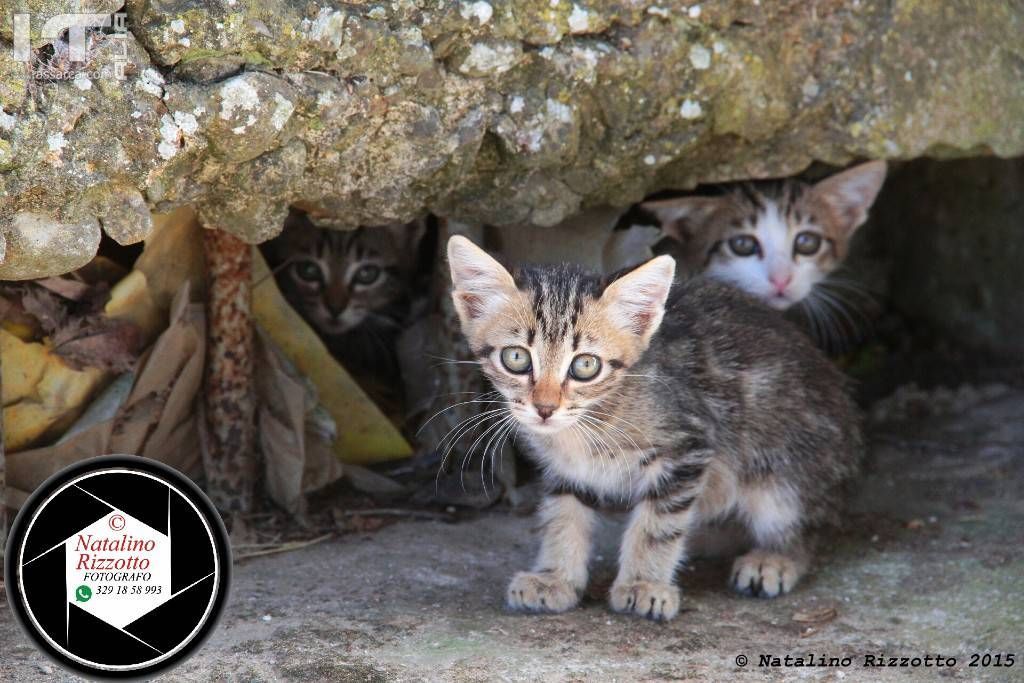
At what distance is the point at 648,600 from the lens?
10.7 feet

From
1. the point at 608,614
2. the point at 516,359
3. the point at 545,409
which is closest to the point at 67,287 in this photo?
the point at 516,359

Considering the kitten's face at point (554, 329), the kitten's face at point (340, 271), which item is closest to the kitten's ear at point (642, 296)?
the kitten's face at point (554, 329)

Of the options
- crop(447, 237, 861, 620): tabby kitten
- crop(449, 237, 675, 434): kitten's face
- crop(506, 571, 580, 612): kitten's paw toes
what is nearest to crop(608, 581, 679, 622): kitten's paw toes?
crop(447, 237, 861, 620): tabby kitten

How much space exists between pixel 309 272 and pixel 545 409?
6.24 ft

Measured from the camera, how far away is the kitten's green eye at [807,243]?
4.57 meters

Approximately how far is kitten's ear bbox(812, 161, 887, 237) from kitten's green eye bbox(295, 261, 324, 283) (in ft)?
6.38

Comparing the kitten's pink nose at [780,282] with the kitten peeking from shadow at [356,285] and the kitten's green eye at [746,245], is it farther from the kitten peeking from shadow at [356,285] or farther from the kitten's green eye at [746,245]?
the kitten peeking from shadow at [356,285]

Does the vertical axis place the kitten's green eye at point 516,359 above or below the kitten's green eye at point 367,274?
below

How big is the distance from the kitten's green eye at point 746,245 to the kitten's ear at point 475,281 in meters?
1.52

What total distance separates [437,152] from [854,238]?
323cm

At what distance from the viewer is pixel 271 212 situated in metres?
3.19

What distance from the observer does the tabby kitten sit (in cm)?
323

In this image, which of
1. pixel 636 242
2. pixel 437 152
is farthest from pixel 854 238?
pixel 437 152

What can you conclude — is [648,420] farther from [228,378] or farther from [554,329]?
[228,378]
